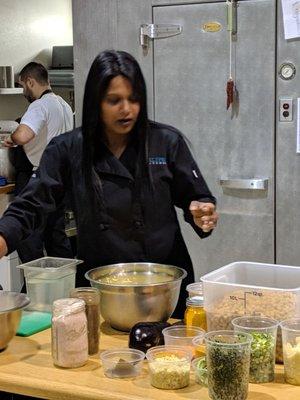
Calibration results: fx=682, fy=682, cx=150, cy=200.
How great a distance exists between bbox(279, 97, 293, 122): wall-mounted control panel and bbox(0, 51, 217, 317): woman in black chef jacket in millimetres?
1308

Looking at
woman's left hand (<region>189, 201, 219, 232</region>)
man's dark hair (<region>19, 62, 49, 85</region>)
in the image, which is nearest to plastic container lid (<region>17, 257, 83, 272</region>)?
woman's left hand (<region>189, 201, 219, 232</region>)

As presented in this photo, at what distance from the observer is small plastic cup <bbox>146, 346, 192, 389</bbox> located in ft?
5.39

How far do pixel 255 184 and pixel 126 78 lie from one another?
1557 mm

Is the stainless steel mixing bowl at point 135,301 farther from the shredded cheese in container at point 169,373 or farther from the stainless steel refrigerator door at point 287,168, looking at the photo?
the stainless steel refrigerator door at point 287,168

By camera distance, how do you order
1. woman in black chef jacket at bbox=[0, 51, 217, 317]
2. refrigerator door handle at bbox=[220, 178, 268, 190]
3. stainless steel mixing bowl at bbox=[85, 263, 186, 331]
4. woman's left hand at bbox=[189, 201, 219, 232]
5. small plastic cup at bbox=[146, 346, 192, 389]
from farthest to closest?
refrigerator door handle at bbox=[220, 178, 268, 190] < woman in black chef jacket at bbox=[0, 51, 217, 317] < woman's left hand at bbox=[189, 201, 219, 232] < stainless steel mixing bowl at bbox=[85, 263, 186, 331] < small plastic cup at bbox=[146, 346, 192, 389]

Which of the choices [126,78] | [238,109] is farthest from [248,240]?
[126,78]

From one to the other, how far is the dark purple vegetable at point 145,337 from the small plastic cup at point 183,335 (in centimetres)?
4

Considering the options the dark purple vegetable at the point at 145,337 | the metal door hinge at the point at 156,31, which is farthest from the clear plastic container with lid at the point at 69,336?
the metal door hinge at the point at 156,31

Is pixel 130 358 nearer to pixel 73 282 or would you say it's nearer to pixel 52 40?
pixel 73 282

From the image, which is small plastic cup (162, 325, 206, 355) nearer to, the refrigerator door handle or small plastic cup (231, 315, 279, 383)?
small plastic cup (231, 315, 279, 383)

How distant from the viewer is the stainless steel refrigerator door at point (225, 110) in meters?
3.73

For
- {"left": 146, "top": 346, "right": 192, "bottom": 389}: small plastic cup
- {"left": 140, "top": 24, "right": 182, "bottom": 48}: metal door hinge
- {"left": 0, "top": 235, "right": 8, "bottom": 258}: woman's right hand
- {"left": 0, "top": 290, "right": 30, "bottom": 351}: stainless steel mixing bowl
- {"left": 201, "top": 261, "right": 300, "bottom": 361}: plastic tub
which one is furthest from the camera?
{"left": 140, "top": 24, "right": 182, "bottom": 48}: metal door hinge

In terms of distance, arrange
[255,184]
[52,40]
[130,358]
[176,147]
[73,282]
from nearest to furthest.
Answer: [130,358], [73,282], [176,147], [255,184], [52,40]

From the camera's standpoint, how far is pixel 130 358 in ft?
5.78
